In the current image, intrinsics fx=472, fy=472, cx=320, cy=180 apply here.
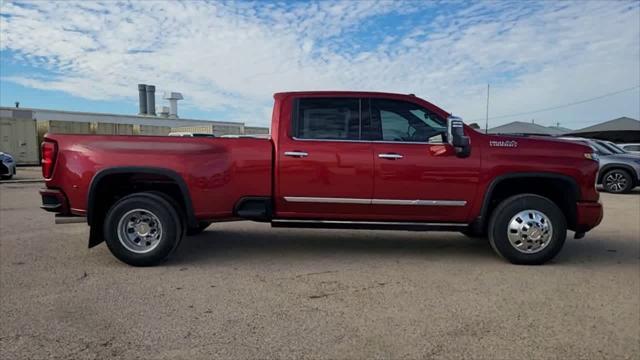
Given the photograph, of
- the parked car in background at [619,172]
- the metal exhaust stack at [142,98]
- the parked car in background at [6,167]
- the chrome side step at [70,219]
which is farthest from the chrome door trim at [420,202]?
the metal exhaust stack at [142,98]

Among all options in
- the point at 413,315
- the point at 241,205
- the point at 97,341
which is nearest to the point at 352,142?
the point at 241,205

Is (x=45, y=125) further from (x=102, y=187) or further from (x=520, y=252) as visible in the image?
(x=520, y=252)

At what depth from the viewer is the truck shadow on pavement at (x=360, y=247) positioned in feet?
18.7

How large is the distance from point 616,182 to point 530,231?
34.4 ft

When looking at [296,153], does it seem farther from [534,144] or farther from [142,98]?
[142,98]

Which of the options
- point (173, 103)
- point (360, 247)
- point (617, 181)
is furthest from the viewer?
point (173, 103)

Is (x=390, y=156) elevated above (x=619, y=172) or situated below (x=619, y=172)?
above

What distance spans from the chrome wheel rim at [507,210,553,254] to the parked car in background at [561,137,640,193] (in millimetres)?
9588

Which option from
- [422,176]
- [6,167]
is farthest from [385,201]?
[6,167]

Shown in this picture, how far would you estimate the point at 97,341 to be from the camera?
3289mm

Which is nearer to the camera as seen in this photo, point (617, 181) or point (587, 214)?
point (587, 214)

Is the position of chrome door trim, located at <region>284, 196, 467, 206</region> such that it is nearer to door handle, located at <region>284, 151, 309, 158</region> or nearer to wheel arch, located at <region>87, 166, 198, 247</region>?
door handle, located at <region>284, 151, 309, 158</region>

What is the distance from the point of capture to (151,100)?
158ft

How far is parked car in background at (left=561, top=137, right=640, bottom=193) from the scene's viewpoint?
13.4 meters
